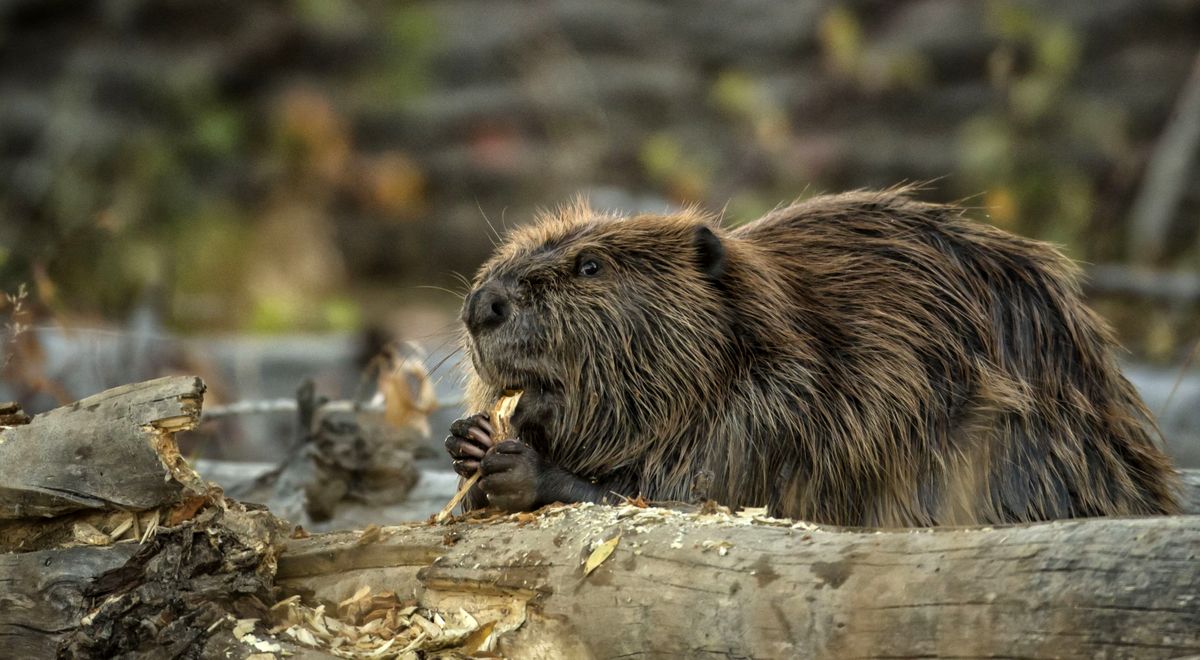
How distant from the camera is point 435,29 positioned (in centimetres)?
1321

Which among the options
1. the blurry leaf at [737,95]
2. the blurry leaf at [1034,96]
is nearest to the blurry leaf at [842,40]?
the blurry leaf at [737,95]

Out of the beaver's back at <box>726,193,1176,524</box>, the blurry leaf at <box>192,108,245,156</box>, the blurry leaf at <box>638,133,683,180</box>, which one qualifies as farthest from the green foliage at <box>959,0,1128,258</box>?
the beaver's back at <box>726,193,1176,524</box>

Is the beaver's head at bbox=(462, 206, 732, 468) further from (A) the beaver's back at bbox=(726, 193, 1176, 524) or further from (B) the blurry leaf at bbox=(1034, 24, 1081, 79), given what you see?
(B) the blurry leaf at bbox=(1034, 24, 1081, 79)

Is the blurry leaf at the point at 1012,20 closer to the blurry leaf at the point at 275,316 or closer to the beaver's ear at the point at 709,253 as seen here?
the blurry leaf at the point at 275,316

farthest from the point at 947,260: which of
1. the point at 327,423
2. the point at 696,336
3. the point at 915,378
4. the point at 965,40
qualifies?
the point at 965,40

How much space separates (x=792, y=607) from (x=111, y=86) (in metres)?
11.4

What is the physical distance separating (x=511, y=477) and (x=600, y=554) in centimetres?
68

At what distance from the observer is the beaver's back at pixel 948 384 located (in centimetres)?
366

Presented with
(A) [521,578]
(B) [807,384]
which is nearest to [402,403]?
(B) [807,384]

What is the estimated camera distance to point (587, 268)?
390 centimetres

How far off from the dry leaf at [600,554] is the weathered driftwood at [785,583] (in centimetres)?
1

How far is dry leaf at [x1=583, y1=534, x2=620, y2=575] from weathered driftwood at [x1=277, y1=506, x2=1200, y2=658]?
0.01 m

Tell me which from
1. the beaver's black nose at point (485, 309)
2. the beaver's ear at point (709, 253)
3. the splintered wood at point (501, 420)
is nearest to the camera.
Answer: the splintered wood at point (501, 420)

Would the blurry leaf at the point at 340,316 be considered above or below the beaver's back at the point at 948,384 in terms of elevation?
above
